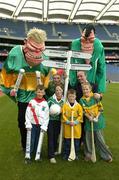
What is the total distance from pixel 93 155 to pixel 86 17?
55476 millimetres

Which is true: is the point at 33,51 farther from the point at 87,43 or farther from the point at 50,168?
the point at 50,168

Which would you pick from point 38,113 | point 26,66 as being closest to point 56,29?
point 26,66

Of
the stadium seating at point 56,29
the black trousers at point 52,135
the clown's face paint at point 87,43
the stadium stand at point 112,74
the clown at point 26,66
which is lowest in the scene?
the stadium stand at point 112,74

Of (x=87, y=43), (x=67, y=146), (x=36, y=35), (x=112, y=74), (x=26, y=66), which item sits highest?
(x=36, y=35)

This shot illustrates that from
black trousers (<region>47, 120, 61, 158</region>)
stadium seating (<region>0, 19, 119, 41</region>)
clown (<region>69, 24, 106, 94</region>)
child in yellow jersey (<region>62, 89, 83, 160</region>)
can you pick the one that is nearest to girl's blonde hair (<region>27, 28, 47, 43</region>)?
clown (<region>69, 24, 106, 94</region>)

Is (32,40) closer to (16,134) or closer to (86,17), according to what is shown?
(16,134)

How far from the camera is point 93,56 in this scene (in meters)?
8.38

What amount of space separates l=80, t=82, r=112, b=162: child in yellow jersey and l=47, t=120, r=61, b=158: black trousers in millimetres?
550

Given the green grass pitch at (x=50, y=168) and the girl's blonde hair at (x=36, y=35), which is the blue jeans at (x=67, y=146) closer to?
the green grass pitch at (x=50, y=168)

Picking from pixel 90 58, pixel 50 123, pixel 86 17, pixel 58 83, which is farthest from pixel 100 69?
pixel 86 17

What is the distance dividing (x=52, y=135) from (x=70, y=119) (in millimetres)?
468

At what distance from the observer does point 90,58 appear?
8305 mm

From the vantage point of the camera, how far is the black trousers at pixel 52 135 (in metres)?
8.05

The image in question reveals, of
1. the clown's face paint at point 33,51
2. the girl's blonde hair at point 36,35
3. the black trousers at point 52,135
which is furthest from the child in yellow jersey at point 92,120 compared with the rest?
the girl's blonde hair at point 36,35
